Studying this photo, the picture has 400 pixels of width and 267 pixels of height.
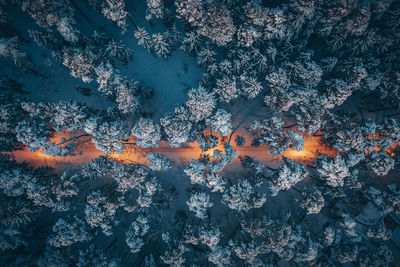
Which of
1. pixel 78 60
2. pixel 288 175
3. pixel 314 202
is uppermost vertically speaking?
pixel 78 60

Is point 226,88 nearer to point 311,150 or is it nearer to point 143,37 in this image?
point 143,37

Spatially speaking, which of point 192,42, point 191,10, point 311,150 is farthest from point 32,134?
point 311,150

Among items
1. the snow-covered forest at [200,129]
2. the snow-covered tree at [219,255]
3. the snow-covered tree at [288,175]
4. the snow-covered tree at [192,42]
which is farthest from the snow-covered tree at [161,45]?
the snow-covered tree at [219,255]

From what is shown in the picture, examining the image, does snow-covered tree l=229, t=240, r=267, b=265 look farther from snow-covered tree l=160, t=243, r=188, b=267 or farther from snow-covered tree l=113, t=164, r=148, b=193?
snow-covered tree l=113, t=164, r=148, b=193

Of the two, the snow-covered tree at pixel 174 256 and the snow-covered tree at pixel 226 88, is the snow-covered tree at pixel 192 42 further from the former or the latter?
the snow-covered tree at pixel 174 256

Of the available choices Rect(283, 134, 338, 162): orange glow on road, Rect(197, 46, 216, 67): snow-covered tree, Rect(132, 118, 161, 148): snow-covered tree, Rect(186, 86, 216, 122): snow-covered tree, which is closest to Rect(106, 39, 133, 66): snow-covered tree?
Rect(197, 46, 216, 67): snow-covered tree

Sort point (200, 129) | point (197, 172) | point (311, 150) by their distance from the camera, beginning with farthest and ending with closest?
point (311, 150) < point (200, 129) < point (197, 172)

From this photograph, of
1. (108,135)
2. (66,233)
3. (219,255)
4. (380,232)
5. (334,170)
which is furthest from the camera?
(380,232)
